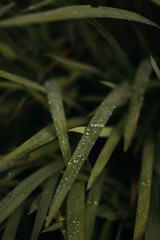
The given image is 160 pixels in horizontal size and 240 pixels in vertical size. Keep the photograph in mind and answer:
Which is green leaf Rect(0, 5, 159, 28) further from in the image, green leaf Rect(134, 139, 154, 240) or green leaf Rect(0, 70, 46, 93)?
green leaf Rect(134, 139, 154, 240)

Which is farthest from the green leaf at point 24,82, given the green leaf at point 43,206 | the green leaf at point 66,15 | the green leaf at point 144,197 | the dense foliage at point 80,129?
the green leaf at point 144,197

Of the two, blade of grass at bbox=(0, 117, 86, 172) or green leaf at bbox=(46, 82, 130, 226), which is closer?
green leaf at bbox=(46, 82, 130, 226)

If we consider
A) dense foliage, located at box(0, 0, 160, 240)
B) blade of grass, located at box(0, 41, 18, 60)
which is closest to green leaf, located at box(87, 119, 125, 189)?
dense foliage, located at box(0, 0, 160, 240)

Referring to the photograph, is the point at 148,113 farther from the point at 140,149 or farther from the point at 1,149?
the point at 1,149

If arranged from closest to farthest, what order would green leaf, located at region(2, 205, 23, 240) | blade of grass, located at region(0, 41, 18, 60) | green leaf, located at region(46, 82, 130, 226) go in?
green leaf, located at region(46, 82, 130, 226), green leaf, located at region(2, 205, 23, 240), blade of grass, located at region(0, 41, 18, 60)

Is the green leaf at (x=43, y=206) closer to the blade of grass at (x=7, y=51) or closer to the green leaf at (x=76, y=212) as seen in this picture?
the green leaf at (x=76, y=212)

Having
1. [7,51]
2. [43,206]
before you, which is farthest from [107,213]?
[7,51]

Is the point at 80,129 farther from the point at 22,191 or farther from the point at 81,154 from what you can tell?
the point at 22,191
